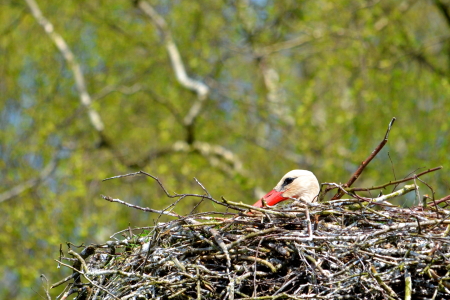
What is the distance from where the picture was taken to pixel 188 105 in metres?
13.8

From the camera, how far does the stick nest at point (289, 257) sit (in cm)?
352

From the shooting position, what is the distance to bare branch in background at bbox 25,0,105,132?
1262 cm

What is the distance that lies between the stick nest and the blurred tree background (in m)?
6.22

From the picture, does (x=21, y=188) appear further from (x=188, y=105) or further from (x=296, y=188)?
(x=296, y=188)

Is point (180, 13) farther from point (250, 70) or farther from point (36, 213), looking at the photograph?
point (36, 213)

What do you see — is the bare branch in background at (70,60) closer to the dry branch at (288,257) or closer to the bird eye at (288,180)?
the bird eye at (288,180)

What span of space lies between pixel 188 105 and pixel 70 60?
241 centimetres

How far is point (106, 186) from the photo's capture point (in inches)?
487

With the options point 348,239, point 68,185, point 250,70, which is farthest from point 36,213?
point 348,239

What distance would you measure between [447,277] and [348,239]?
52 centimetres

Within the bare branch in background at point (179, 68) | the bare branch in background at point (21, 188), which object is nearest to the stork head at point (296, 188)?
the bare branch in background at point (21, 188)

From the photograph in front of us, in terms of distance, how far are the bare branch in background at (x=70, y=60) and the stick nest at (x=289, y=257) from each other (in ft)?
28.7

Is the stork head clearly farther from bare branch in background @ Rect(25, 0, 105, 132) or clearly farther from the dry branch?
bare branch in background @ Rect(25, 0, 105, 132)

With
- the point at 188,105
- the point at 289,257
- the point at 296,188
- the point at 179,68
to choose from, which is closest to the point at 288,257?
the point at 289,257
